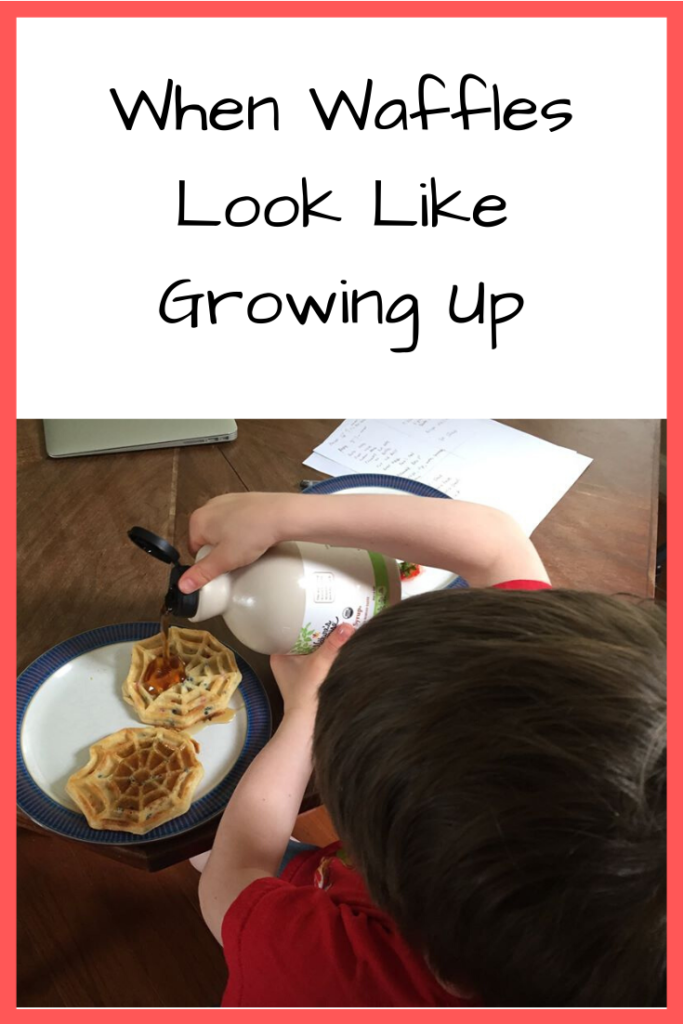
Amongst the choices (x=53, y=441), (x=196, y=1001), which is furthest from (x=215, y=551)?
(x=196, y=1001)

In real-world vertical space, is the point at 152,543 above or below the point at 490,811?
above

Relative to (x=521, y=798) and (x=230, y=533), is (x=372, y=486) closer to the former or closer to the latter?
(x=230, y=533)

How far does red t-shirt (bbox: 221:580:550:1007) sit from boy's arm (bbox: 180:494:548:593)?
335 mm

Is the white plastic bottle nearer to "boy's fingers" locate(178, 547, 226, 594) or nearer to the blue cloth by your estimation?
"boy's fingers" locate(178, 547, 226, 594)

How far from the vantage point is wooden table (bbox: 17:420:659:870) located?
911 mm

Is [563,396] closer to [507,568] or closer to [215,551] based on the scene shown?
[507,568]

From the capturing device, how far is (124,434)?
110cm

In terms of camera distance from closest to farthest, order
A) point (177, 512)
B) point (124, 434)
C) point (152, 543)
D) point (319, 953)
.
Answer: point (319, 953), point (152, 543), point (177, 512), point (124, 434)

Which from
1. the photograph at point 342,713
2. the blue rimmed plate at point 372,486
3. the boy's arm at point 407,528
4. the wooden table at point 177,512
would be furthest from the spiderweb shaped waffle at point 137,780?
the blue rimmed plate at point 372,486

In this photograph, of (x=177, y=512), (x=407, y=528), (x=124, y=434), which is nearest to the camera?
(x=407, y=528)

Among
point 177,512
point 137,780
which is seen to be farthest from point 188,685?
point 177,512

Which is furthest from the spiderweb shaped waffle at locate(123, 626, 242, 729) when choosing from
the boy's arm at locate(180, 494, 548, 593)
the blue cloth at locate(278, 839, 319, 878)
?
the blue cloth at locate(278, 839, 319, 878)

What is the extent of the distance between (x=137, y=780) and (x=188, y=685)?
99 mm

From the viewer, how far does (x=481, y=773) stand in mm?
499
